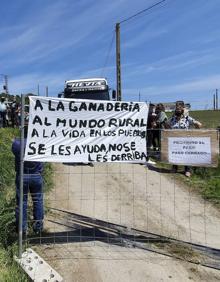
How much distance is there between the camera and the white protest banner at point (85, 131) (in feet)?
17.4

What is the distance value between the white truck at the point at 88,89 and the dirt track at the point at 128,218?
5277 millimetres

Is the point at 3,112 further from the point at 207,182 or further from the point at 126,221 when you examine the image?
the point at 126,221

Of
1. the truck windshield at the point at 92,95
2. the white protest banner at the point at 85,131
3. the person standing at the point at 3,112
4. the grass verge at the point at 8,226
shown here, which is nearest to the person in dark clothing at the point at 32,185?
the grass verge at the point at 8,226

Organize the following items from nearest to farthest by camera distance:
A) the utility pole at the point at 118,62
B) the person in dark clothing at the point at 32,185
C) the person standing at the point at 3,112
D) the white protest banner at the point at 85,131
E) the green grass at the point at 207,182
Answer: the white protest banner at the point at 85,131, the person in dark clothing at the point at 32,185, the green grass at the point at 207,182, the person standing at the point at 3,112, the utility pole at the point at 118,62

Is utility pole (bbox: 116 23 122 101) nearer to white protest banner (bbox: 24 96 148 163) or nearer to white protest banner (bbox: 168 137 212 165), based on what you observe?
white protest banner (bbox: 168 137 212 165)

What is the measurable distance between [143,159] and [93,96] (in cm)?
1081

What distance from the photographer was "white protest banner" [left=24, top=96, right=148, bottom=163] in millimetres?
5293

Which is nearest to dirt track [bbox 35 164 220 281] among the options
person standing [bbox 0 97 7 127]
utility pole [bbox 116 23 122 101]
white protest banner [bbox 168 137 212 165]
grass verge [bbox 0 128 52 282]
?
grass verge [bbox 0 128 52 282]

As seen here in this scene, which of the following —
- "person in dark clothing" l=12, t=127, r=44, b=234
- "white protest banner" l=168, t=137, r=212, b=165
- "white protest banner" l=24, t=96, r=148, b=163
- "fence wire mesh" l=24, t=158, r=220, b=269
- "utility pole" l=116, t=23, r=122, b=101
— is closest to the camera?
"white protest banner" l=24, t=96, r=148, b=163

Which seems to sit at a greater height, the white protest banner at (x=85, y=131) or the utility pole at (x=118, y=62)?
the utility pole at (x=118, y=62)

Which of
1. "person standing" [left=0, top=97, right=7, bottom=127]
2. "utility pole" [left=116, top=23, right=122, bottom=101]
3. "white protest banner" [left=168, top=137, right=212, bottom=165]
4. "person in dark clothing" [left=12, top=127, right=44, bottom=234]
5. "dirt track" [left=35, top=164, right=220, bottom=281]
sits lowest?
"dirt track" [left=35, top=164, right=220, bottom=281]

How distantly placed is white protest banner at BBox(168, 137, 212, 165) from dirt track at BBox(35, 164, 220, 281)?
1.11 m

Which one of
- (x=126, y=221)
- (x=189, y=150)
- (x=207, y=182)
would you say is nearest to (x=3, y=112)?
(x=207, y=182)

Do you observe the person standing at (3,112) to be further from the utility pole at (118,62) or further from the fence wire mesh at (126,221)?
the fence wire mesh at (126,221)
